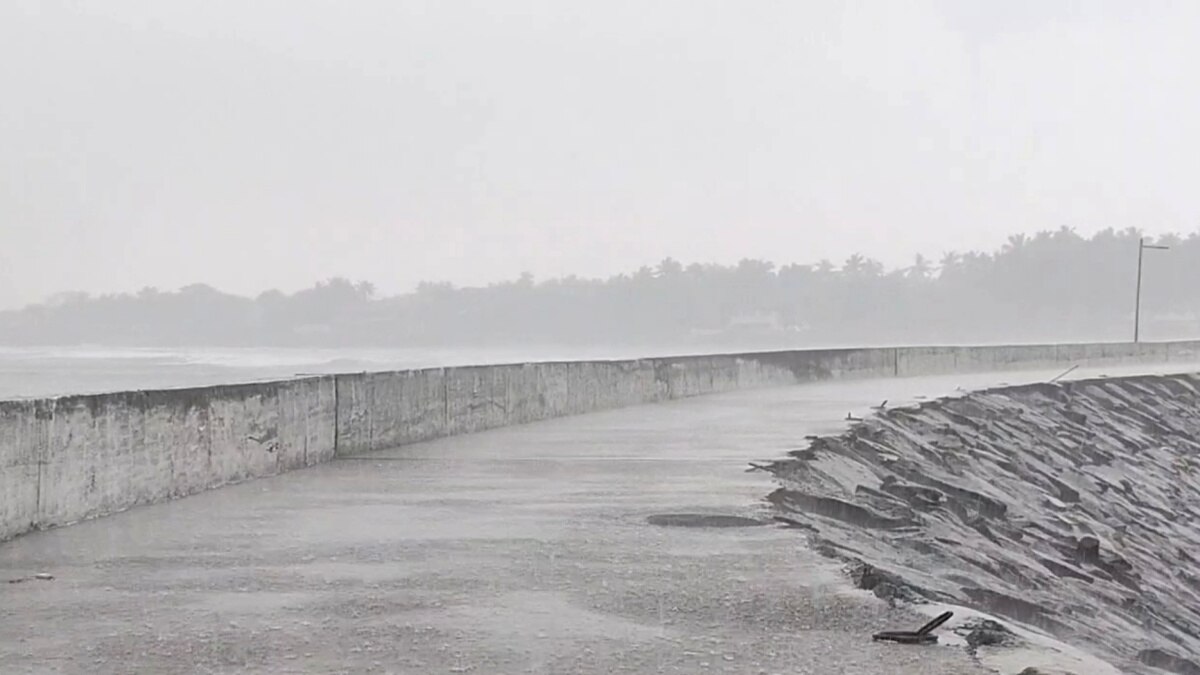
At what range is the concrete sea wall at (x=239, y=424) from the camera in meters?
8.47

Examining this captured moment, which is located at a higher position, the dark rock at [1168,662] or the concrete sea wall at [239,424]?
the concrete sea wall at [239,424]

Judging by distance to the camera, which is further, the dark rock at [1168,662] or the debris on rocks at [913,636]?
the dark rock at [1168,662]

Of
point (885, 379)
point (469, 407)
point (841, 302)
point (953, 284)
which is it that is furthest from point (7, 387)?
point (953, 284)

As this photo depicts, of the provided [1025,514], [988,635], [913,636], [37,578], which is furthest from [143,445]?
[1025,514]

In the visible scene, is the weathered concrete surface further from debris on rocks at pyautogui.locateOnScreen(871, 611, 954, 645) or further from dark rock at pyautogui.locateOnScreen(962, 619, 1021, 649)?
dark rock at pyautogui.locateOnScreen(962, 619, 1021, 649)

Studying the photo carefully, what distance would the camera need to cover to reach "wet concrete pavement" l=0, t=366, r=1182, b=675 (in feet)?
18.1

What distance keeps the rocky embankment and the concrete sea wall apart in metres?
3.75

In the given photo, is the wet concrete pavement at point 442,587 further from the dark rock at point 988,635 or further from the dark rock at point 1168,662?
the dark rock at point 1168,662

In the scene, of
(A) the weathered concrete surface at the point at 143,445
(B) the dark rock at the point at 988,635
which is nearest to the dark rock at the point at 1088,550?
(A) the weathered concrete surface at the point at 143,445

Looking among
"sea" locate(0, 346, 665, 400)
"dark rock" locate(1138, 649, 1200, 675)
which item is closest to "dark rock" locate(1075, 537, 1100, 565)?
"dark rock" locate(1138, 649, 1200, 675)

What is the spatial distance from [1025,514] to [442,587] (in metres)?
9.51

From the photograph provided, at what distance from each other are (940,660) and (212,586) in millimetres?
3237

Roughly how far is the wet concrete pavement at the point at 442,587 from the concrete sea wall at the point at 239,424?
8.3 inches

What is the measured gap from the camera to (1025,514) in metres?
15.1
